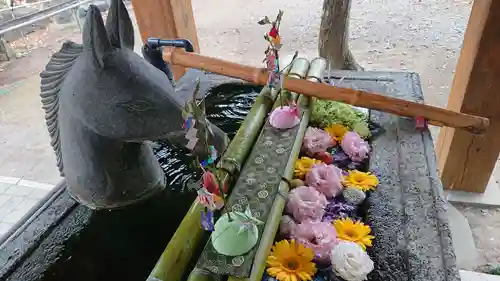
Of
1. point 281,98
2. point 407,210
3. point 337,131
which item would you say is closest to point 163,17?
point 281,98

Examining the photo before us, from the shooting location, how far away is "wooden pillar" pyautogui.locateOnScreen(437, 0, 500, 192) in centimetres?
141

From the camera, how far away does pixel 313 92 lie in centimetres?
119

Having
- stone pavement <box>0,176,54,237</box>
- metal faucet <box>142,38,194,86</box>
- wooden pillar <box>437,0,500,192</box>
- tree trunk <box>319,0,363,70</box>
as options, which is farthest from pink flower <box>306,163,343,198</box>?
stone pavement <box>0,176,54,237</box>

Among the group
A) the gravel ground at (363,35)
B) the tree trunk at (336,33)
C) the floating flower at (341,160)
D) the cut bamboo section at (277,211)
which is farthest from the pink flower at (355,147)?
the gravel ground at (363,35)

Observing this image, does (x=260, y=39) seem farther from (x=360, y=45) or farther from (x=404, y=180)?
(x=404, y=180)

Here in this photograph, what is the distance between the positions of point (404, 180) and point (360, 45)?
2379 mm

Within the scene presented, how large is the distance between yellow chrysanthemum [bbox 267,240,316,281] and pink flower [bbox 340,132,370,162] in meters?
0.35

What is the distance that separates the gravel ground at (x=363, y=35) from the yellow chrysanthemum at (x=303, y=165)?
1706mm

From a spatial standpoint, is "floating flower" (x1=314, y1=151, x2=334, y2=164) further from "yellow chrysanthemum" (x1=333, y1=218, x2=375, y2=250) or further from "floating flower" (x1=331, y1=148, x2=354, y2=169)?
"yellow chrysanthemum" (x1=333, y1=218, x2=375, y2=250)

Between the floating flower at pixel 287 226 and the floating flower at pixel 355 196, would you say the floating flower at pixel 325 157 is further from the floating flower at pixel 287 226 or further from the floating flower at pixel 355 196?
the floating flower at pixel 287 226

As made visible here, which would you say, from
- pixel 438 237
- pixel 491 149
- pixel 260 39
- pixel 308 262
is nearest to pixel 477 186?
pixel 491 149

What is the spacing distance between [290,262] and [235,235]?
144 mm

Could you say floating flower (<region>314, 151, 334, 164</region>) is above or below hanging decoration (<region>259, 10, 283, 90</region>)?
below

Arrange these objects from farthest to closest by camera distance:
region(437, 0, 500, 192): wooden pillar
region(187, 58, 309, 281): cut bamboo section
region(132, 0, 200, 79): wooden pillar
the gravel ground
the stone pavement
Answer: the gravel ground, the stone pavement, region(132, 0, 200, 79): wooden pillar, region(437, 0, 500, 192): wooden pillar, region(187, 58, 309, 281): cut bamboo section
